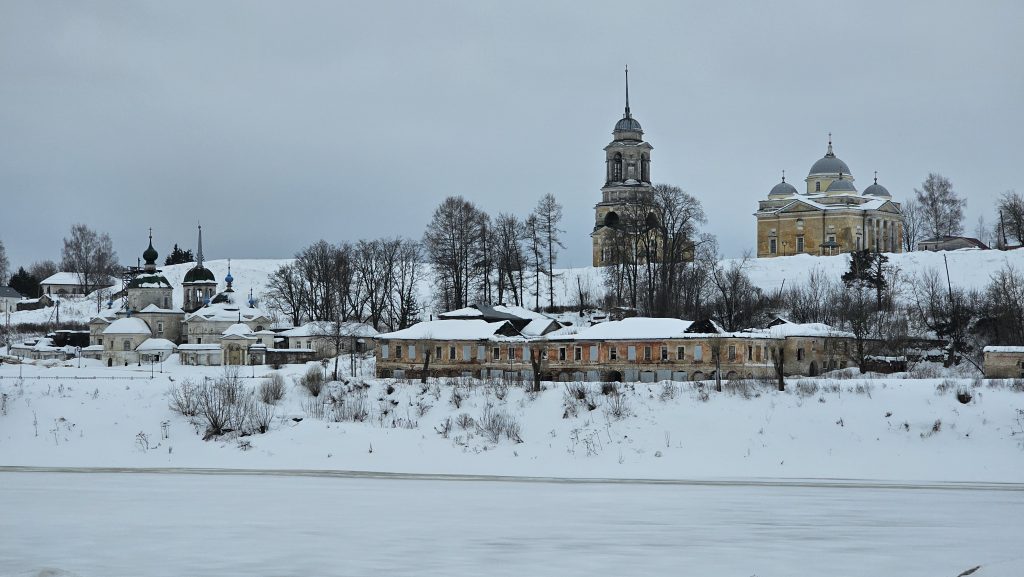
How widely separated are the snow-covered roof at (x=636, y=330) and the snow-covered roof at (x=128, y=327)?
3155 centimetres

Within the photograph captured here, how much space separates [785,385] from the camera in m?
37.7

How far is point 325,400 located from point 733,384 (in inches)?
552

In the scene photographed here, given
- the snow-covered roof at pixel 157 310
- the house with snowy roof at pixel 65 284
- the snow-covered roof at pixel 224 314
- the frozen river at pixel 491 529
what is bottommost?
the frozen river at pixel 491 529

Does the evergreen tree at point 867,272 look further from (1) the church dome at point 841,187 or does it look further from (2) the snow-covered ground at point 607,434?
(2) the snow-covered ground at point 607,434

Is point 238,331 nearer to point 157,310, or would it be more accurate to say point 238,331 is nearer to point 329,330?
point 329,330

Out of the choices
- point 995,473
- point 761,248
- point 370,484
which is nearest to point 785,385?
point 995,473

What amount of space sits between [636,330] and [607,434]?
41.0ft

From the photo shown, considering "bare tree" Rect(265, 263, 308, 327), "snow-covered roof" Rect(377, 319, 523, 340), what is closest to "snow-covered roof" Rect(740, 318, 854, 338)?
"snow-covered roof" Rect(377, 319, 523, 340)

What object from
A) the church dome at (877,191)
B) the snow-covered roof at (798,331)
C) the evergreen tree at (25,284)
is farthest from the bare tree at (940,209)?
the evergreen tree at (25,284)

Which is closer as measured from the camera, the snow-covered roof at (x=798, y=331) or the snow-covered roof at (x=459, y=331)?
the snow-covered roof at (x=798, y=331)

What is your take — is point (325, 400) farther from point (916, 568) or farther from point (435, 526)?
point (916, 568)

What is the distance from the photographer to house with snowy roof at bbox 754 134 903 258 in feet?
260

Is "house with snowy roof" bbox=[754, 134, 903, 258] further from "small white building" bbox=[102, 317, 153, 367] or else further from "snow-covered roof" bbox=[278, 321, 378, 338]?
"small white building" bbox=[102, 317, 153, 367]

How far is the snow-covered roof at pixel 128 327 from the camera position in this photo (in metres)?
70.1
